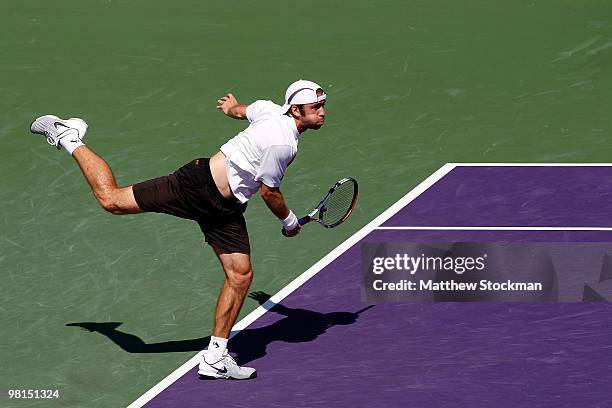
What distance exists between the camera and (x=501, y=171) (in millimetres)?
15930

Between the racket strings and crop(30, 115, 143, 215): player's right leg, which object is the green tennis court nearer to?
the racket strings

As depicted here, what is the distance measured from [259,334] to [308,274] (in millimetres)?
1087

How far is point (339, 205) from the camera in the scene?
44.8 ft

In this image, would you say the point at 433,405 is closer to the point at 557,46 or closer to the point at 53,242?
the point at 53,242

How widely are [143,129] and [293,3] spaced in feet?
10.7

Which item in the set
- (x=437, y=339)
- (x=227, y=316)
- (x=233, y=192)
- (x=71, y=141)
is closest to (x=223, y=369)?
(x=227, y=316)

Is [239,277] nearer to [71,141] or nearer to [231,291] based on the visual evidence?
[231,291]

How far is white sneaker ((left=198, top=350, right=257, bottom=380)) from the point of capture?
494 inches

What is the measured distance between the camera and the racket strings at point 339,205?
1359 cm

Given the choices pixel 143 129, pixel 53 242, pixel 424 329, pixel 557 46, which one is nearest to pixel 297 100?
pixel 424 329

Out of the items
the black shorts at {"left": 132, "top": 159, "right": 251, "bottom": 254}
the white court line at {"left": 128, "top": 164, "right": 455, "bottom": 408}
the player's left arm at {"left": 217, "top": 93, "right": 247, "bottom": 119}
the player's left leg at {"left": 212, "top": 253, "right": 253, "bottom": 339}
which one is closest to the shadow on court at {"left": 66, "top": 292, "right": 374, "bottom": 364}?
the white court line at {"left": 128, "top": 164, "right": 455, "bottom": 408}

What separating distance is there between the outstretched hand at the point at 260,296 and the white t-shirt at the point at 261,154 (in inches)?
64.7

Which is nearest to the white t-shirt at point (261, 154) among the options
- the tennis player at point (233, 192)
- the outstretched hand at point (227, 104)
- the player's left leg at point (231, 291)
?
the tennis player at point (233, 192)

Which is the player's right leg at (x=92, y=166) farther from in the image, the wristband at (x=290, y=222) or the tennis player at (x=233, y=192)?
the wristband at (x=290, y=222)
